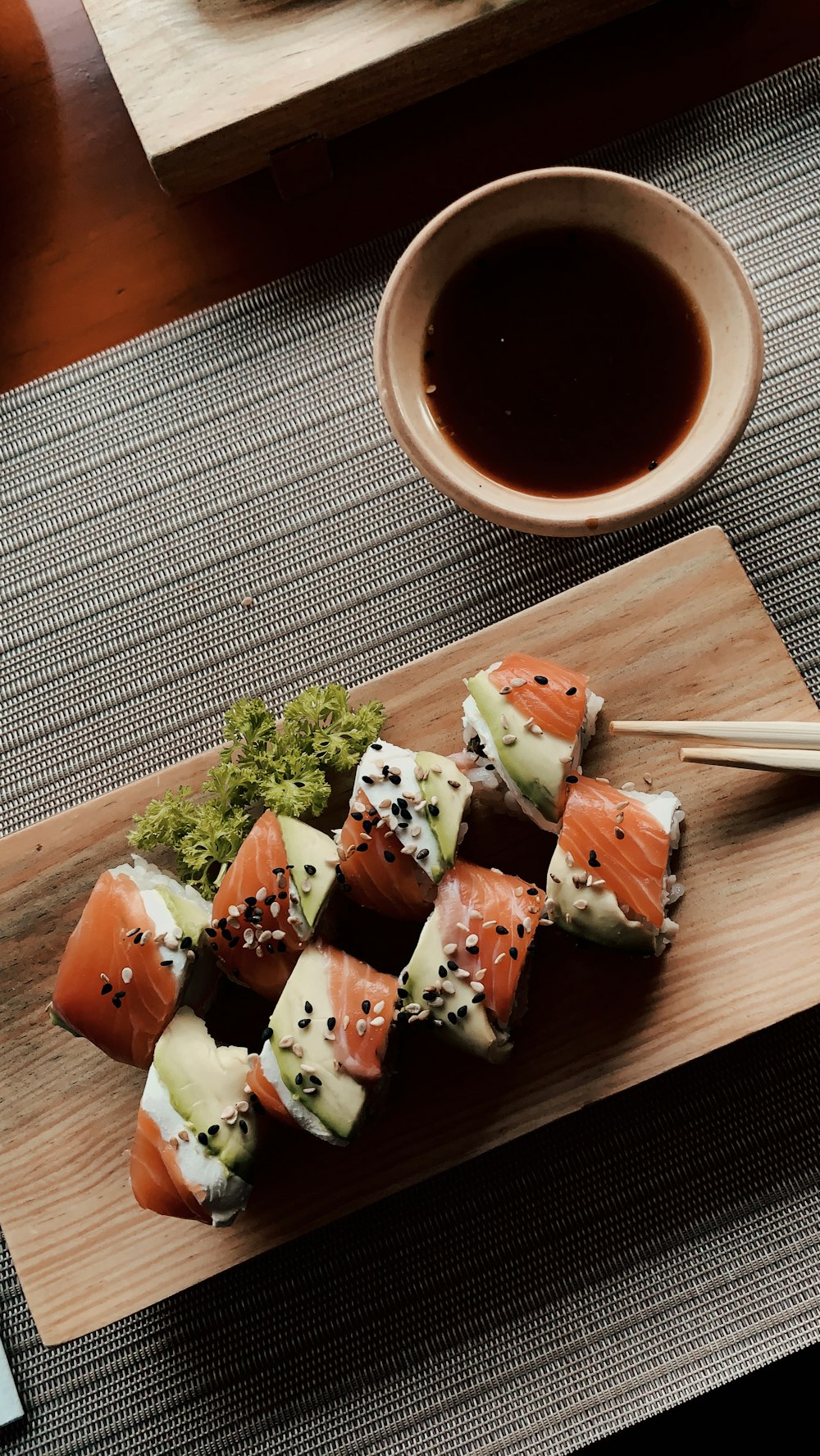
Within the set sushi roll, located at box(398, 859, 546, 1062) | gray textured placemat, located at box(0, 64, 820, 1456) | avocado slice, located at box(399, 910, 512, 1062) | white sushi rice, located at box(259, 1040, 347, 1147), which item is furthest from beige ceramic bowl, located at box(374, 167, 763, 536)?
white sushi rice, located at box(259, 1040, 347, 1147)

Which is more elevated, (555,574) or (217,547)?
(217,547)

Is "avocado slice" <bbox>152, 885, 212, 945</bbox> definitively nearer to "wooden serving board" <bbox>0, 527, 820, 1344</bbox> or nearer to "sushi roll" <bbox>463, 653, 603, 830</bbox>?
"wooden serving board" <bbox>0, 527, 820, 1344</bbox>

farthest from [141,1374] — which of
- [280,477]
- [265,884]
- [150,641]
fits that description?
[280,477]

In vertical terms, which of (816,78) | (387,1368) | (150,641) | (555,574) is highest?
(816,78)

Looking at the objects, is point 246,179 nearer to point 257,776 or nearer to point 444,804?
point 257,776

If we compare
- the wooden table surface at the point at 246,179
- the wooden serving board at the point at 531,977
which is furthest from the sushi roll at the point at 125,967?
the wooden table surface at the point at 246,179

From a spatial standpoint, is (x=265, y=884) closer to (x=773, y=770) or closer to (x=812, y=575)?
(x=773, y=770)

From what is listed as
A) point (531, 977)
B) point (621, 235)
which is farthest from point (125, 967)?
point (621, 235)
